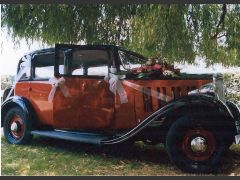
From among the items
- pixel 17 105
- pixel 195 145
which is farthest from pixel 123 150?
pixel 17 105

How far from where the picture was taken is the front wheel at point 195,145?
4219 mm

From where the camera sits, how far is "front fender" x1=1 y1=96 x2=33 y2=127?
5.25 metres

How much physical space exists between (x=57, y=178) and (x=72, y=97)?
991mm

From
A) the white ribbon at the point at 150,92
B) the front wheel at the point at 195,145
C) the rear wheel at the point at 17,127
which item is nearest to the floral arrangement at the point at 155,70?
the white ribbon at the point at 150,92

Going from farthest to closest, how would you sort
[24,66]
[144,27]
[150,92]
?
[24,66], [144,27], [150,92]

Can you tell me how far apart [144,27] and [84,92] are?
1.05m

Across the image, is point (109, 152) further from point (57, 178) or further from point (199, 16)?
point (199, 16)

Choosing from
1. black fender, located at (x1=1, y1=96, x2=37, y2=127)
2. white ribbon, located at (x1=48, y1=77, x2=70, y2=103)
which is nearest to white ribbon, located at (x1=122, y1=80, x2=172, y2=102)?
white ribbon, located at (x1=48, y1=77, x2=70, y2=103)

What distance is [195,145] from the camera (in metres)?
4.23

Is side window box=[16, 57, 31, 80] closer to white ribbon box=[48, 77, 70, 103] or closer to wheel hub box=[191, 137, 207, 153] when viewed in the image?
white ribbon box=[48, 77, 70, 103]

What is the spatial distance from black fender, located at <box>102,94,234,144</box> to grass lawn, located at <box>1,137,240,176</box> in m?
0.33

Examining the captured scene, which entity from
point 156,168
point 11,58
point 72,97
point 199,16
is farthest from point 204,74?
point 11,58

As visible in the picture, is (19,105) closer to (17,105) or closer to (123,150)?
(17,105)

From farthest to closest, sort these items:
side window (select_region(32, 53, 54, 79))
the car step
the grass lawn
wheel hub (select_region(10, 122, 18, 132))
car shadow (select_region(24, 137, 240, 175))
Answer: wheel hub (select_region(10, 122, 18, 132)) → side window (select_region(32, 53, 54, 79)) → car shadow (select_region(24, 137, 240, 175)) → the car step → the grass lawn
